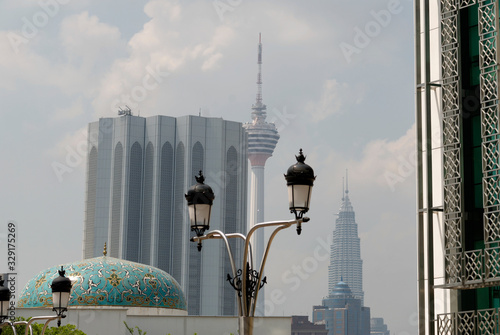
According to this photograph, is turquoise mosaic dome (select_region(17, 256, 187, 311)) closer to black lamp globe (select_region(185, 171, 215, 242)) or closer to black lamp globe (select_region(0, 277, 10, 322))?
black lamp globe (select_region(0, 277, 10, 322))

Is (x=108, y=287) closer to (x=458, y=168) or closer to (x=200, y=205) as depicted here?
(x=458, y=168)

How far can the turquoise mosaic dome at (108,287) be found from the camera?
34719 mm

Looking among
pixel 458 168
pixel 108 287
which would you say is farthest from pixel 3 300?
pixel 108 287

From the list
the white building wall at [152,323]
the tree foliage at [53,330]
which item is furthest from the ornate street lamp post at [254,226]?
the white building wall at [152,323]

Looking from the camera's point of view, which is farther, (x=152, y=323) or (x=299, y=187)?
(x=152, y=323)

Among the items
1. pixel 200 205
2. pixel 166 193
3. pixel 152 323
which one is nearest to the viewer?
pixel 200 205

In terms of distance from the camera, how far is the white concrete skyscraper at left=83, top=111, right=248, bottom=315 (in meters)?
137

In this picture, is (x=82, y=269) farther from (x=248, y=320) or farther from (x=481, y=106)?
(x=248, y=320)

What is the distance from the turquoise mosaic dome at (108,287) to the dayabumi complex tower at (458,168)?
1599 centimetres

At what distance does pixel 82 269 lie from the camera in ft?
117

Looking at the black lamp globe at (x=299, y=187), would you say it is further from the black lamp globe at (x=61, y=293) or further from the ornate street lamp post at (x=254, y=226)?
the black lamp globe at (x=61, y=293)

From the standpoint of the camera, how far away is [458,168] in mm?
20672

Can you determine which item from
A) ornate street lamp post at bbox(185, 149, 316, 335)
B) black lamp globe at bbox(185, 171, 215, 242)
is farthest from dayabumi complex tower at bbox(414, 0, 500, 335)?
black lamp globe at bbox(185, 171, 215, 242)

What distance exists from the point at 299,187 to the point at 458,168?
25.2ft
